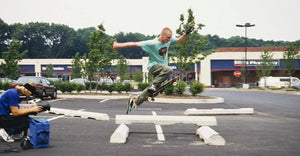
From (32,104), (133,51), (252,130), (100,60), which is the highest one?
(133,51)

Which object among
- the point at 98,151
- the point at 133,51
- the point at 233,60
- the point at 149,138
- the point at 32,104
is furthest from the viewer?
the point at 133,51

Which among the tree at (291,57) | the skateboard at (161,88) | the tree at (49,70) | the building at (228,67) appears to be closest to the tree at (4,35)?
the tree at (49,70)

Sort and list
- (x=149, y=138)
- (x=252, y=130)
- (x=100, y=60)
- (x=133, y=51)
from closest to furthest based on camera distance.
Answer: (x=149, y=138), (x=252, y=130), (x=100, y=60), (x=133, y=51)

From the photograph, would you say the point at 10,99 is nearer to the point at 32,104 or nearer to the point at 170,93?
the point at 32,104

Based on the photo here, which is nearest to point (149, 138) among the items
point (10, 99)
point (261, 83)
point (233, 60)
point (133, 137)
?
point (133, 137)

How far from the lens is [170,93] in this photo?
23625 millimetres

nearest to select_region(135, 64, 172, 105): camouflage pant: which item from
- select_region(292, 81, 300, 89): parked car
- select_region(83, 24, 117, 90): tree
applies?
select_region(83, 24, 117, 90): tree

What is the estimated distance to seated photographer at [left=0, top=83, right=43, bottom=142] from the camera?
5.77m

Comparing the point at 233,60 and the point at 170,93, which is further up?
the point at 233,60

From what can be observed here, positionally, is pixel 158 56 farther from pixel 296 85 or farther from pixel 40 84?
pixel 296 85

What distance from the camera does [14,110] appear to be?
18.9ft

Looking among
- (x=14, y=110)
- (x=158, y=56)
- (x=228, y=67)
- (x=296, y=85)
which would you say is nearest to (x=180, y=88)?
(x=158, y=56)

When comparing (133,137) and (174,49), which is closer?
(133,137)

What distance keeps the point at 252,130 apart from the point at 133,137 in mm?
3570
